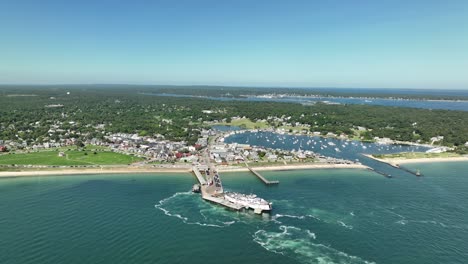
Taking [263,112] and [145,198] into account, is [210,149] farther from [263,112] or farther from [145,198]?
[263,112]

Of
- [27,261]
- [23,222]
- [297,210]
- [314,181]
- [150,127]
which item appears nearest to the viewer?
[27,261]

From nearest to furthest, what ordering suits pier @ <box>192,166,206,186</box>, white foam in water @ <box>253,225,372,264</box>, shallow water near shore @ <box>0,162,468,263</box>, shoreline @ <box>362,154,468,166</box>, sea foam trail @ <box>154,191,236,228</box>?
white foam in water @ <box>253,225,372,264</box>
shallow water near shore @ <box>0,162,468,263</box>
sea foam trail @ <box>154,191,236,228</box>
pier @ <box>192,166,206,186</box>
shoreline @ <box>362,154,468,166</box>

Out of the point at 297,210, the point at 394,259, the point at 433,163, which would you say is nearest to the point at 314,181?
the point at 297,210

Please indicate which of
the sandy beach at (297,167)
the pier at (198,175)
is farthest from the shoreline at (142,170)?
the pier at (198,175)

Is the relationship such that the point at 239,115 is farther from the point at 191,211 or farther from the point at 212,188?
the point at 191,211

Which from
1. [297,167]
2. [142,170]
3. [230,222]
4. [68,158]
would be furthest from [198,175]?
[68,158]

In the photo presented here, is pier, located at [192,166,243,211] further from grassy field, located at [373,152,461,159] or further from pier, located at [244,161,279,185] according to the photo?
grassy field, located at [373,152,461,159]

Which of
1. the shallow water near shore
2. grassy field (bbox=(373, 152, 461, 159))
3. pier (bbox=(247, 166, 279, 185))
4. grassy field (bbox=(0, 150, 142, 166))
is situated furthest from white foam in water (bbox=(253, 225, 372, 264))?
grassy field (bbox=(373, 152, 461, 159))
